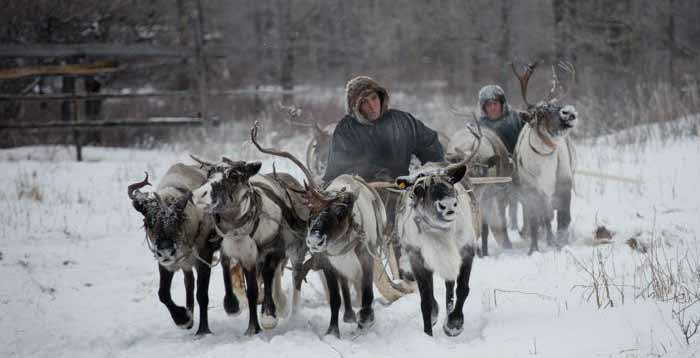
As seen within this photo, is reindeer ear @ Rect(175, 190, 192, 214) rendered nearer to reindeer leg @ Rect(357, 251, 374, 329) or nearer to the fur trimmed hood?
reindeer leg @ Rect(357, 251, 374, 329)

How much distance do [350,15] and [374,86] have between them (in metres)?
18.6

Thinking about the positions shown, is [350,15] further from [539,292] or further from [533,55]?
[539,292]

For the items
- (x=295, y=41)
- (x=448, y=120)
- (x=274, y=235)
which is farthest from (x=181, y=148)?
(x=274, y=235)

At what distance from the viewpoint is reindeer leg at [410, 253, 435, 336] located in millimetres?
5020

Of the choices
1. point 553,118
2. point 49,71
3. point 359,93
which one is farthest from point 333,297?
point 49,71

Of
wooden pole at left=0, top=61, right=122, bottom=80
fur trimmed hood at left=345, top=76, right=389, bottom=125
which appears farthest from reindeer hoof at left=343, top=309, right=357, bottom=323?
wooden pole at left=0, top=61, right=122, bottom=80

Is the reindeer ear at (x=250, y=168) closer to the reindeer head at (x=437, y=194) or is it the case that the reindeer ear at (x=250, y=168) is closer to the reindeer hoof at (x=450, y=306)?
the reindeer head at (x=437, y=194)

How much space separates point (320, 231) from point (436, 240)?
81 centimetres

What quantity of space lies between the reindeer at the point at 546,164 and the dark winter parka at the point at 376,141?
5.52 feet

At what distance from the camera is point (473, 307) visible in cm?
562

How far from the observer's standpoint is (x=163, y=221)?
523 centimetres

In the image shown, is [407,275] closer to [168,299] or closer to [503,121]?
[168,299]

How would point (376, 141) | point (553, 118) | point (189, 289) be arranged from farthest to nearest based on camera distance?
point (553, 118)
point (376, 141)
point (189, 289)

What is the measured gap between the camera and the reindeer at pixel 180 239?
523 centimetres
